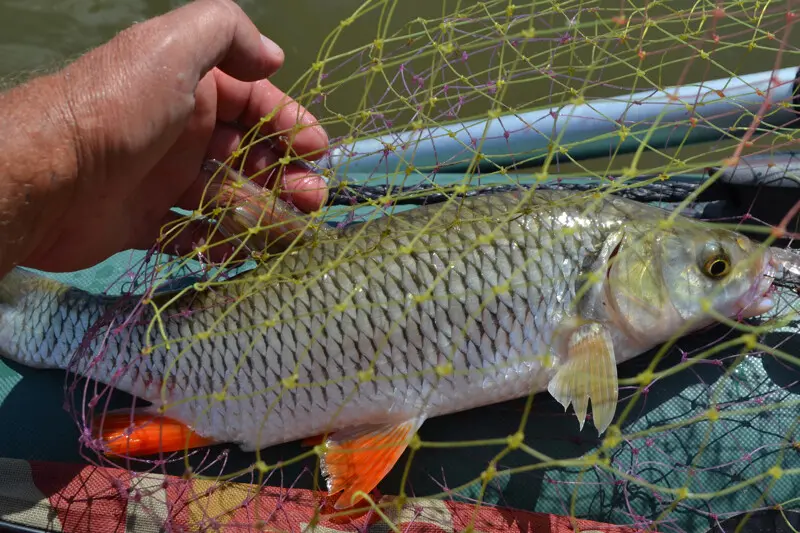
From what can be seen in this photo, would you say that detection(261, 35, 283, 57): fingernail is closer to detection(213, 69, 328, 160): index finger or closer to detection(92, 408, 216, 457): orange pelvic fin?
detection(213, 69, 328, 160): index finger

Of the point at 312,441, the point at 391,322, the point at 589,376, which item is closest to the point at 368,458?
the point at 312,441

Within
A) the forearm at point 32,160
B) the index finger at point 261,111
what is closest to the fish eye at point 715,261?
the index finger at point 261,111

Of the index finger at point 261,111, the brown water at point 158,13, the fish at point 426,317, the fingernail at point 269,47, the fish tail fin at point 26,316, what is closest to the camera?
the fish at point 426,317

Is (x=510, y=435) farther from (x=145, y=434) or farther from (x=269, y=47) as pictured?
(x=269, y=47)

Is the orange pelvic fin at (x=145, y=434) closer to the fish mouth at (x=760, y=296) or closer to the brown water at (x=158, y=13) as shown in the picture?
the fish mouth at (x=760, y=296)

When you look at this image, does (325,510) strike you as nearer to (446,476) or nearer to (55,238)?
(446,476)

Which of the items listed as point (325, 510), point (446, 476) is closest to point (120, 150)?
point (325, 510)

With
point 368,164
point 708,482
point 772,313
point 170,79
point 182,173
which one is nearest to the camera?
point 170,79
